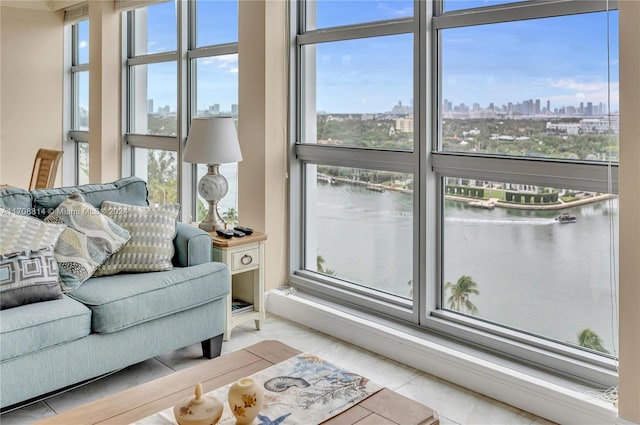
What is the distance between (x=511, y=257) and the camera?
2.80 m

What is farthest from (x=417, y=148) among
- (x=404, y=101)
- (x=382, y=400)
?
(x=382, y=400)

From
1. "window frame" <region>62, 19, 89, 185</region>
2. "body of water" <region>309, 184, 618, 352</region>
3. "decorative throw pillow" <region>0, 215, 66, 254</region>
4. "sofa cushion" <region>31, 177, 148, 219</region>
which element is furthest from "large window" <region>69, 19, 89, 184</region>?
"body of water" <region>309, 184, 618, 352</region>

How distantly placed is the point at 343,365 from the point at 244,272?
986 mm

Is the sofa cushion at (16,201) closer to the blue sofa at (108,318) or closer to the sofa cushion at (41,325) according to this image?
the blue sofa at (108,318)

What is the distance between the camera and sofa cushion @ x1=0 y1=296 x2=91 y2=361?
2227 mm

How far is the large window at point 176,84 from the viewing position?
4.38 m

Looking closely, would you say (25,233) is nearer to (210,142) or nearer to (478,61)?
(210,142)

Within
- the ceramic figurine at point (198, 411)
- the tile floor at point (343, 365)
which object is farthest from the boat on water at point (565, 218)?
the ceramic figurine at point (198, 411)

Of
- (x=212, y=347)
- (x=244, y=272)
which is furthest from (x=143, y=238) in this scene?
(x=244, y=272)

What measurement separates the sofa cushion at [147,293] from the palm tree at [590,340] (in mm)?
1812

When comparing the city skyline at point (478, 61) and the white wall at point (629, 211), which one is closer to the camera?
the white wall at point (629, 211)

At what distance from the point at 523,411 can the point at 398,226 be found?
48.1 inches

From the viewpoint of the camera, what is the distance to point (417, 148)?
3.08m

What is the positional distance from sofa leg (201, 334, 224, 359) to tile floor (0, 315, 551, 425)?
0.16 feet
